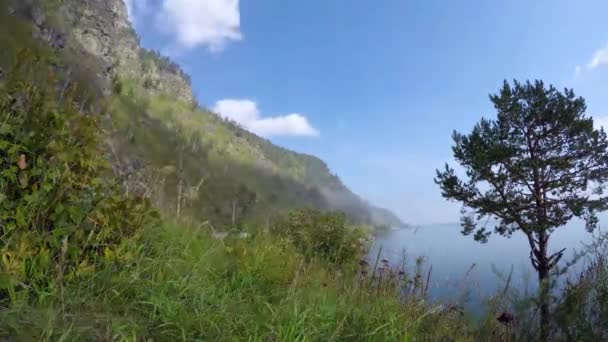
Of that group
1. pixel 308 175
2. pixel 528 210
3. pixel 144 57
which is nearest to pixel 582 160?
pixel 528 210

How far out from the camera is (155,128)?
272 feet

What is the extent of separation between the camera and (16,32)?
160 ft

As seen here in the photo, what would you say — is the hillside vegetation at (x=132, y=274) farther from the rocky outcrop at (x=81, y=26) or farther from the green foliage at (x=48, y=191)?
the rocky outcrop at (x=81, y=26)

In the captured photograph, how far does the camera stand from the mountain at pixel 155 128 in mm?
4177

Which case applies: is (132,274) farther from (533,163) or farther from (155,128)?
(155,128)

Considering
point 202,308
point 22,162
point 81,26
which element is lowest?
point 202,308

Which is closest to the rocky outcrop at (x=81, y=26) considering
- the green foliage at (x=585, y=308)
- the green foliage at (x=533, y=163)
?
the green foliage at (x=533, y=163)

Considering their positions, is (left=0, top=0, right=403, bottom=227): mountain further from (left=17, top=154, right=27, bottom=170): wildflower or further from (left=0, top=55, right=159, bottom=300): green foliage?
(left=17, top=154, right=27, bottom=170): wildflower

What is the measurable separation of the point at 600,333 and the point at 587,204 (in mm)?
14022

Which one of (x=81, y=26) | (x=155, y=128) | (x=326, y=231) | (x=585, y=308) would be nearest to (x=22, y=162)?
(x=585, y=308)

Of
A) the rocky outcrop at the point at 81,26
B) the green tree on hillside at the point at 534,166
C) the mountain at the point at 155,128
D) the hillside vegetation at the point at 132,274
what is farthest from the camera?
the rocky outcrop at the point at 81,26

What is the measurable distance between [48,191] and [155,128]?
85608 millimetres

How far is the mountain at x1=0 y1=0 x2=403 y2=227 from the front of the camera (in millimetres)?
4177

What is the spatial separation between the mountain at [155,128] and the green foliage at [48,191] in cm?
29
